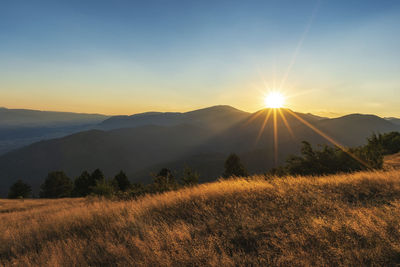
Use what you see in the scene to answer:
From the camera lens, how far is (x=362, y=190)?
6.59 m

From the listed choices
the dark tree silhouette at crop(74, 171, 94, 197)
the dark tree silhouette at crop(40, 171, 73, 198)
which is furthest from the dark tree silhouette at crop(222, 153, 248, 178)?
the dark tree silhouette at crop(40, 171, 73, 198)

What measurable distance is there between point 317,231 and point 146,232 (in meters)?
3.64

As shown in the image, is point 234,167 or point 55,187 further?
point 55,187

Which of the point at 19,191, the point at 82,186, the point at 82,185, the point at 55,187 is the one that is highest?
the point at 82,185

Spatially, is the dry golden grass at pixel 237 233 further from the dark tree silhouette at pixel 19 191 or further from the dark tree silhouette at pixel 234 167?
the dark tree silhouette at pixel 19 191

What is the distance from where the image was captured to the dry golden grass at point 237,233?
3354mm

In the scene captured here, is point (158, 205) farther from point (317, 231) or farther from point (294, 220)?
point (317, 231)

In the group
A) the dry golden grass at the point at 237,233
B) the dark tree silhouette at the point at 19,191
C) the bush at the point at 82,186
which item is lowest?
the dark tree silhouette at the point at 19,191

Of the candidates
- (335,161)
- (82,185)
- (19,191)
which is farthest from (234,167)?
(19,191)

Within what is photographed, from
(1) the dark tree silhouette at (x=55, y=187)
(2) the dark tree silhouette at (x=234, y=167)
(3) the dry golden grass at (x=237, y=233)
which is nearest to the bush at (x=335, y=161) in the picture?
(3) the dry golden grass at (x=237, y=233)

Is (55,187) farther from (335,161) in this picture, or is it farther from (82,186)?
(335,161)

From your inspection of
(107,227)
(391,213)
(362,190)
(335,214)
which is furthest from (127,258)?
(362,190)

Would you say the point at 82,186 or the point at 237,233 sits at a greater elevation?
the point at 237,233

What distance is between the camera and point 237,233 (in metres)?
4.21
